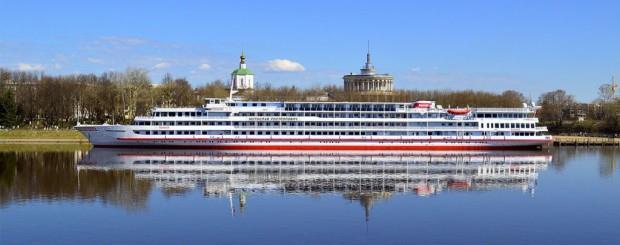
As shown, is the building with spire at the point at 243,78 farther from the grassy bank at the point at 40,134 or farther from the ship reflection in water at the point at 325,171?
the ship reflection in water at the point at 325,171

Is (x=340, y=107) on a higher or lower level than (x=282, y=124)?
higher

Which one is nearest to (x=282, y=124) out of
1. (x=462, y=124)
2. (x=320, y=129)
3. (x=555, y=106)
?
(x=320, y=129)

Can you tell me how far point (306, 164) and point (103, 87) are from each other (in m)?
49.5

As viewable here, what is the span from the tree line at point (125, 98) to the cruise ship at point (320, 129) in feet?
73.5

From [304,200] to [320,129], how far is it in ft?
112

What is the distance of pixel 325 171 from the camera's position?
49.8 m

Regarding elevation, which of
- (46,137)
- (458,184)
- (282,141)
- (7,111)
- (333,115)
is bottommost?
(458,184)

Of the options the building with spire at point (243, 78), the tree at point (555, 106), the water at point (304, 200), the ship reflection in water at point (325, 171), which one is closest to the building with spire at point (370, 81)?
the building with spire at point (243, 78)

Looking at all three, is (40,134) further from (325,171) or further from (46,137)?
(325,171)

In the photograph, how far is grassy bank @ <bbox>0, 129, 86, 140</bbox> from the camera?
265 feet

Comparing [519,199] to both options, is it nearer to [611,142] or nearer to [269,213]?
[269,213]

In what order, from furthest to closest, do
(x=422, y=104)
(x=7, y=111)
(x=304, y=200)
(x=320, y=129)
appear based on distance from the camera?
1. (x=7, y=111)
2. (x=422, y=104)
3. (x=320, y=129)
4. (x=304, y=200)

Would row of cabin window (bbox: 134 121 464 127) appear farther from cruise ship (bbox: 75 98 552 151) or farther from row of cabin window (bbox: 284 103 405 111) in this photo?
row of cabin window (bbox: 284 103 405 111)

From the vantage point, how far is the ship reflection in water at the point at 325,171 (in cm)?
4097
